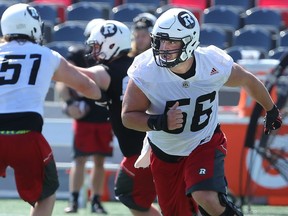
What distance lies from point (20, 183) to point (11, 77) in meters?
0.67

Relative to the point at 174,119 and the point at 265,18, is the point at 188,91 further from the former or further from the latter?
the point at 265,18

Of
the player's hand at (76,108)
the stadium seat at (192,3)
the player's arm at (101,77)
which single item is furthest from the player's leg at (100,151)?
the stadium seat at (192,3)

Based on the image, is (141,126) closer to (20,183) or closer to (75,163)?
(20,183)

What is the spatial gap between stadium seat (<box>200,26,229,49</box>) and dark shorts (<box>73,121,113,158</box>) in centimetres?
295

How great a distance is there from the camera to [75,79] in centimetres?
613

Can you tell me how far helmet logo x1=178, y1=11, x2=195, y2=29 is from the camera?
5.41 m

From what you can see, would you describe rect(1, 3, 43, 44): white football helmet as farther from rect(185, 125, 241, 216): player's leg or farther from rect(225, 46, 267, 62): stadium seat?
rect(225, 46, 267, 62): stadium seat

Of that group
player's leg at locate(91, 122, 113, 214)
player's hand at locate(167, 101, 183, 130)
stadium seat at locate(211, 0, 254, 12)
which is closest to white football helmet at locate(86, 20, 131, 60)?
player's hand at locate(167, 101, 183, 130)

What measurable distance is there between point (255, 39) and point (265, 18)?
0.70m

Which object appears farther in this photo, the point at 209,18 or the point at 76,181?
the point at 209,18

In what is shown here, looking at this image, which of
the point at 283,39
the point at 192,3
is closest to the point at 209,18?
the point at 192,3

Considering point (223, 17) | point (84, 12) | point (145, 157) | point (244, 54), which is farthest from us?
point (84, 12)

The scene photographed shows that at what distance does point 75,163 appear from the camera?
914 centimetres

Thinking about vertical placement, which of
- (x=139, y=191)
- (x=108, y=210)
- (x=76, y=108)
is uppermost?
(x=139, y=191)
